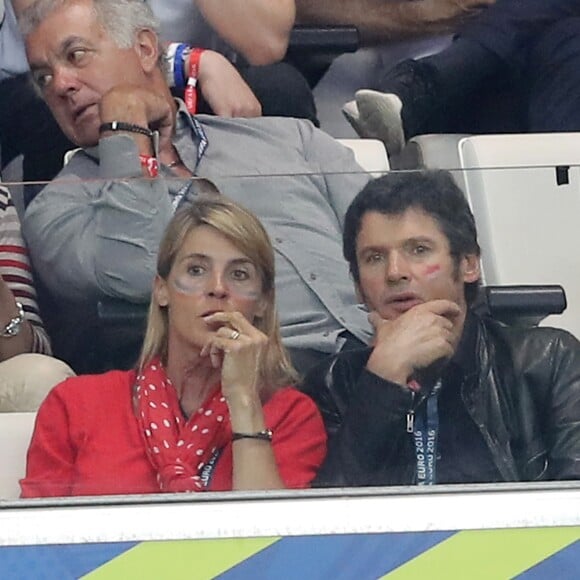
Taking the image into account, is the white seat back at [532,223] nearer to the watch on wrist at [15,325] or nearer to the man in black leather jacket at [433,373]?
the man in black leather jacket at [433,373]

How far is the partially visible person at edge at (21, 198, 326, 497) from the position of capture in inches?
71.5

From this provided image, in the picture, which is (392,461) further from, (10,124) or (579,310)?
(10,124)

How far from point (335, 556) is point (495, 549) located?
0.18 meters

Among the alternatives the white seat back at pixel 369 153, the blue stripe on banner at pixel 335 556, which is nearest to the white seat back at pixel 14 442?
the blue stripe on banner at pixel 335 556

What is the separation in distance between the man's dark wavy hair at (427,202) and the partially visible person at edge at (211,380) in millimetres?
137

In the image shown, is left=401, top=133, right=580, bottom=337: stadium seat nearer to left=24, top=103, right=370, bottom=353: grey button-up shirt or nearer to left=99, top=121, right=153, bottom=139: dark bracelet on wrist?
left=24, top=103, right=370, bottom=353: grey button-up shirt

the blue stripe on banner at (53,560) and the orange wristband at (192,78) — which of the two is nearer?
the blue stripe on banner at (53,560)

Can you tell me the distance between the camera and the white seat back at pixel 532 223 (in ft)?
6.13

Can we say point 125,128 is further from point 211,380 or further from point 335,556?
point 335,556

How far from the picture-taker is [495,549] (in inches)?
67.8

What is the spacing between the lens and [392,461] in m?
1.80

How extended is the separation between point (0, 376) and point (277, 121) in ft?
2.87

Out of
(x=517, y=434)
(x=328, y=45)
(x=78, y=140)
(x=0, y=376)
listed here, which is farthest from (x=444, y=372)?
(x=328, y=45)

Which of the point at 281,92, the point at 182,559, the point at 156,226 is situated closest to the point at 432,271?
the point at 156,226
